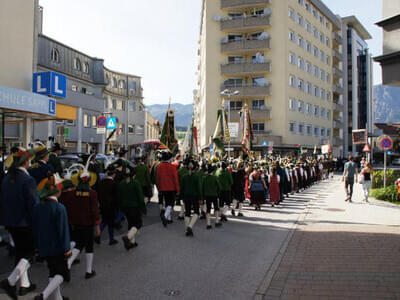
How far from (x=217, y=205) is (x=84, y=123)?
33.2 metres

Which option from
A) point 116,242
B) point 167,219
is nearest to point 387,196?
point 167,219

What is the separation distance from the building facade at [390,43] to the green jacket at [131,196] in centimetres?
537

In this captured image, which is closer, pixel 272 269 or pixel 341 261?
pixel 272 269

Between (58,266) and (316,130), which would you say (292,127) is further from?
(58,266)

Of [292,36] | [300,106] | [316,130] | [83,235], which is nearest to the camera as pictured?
[83,235]

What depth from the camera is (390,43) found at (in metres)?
7.87

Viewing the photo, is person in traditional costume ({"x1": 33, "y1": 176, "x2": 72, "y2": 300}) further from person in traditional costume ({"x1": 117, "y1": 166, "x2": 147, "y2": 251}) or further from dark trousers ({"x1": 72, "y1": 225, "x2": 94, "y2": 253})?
person in traditional costume ({"x1": 117, "y1": 166, "x2": 147, "y2": 251})

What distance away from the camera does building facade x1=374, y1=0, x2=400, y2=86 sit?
7.68 m

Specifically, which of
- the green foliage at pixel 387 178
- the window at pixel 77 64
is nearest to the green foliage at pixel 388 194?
the green foliage at pixel 387 178

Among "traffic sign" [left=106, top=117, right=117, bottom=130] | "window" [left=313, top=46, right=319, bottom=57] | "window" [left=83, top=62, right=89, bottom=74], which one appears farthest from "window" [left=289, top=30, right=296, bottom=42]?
"traffic sign" [left=106, top=117, right=117, bottom=130]

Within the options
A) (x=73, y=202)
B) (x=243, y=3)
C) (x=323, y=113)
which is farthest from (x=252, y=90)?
(x=73, y=202)

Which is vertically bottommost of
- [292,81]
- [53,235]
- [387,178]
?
[387,178]

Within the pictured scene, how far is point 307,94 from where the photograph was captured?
53.9m

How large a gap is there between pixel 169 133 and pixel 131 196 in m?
7.98
